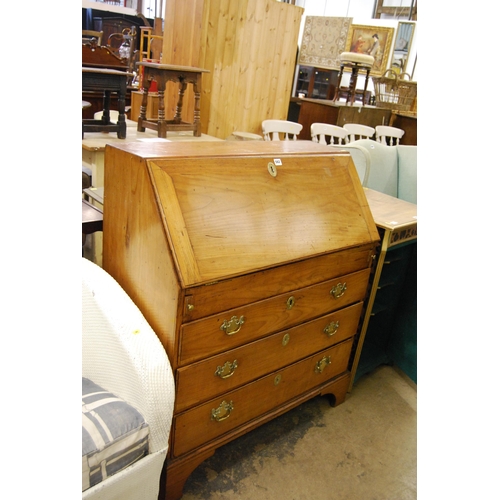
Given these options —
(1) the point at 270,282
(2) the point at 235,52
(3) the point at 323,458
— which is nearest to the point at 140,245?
(1) the point at 270,282

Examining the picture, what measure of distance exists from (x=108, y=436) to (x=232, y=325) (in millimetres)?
486

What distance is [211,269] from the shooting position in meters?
1.32

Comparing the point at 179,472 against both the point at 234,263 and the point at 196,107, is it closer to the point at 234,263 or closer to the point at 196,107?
the point at 234,263

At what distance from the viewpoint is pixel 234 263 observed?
4.54 ft

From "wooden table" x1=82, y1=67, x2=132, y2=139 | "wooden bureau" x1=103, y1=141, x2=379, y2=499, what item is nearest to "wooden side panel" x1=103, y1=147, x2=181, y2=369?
"wooden bureau" x1=103, y1=141, x2=379, y2=499

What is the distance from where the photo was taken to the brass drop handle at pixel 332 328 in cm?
189

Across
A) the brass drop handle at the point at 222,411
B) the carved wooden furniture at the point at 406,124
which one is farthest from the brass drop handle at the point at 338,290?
the carved wooden furniture at the point at 406,124

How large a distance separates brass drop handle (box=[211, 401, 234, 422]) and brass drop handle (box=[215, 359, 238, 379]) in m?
0.12

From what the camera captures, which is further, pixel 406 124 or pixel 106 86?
pixel 406 124

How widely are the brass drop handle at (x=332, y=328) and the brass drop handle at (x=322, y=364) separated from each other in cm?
12

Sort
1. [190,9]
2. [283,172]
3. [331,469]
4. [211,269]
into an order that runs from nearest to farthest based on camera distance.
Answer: [211,269] < [283,172] < [331,469] < [190,9]

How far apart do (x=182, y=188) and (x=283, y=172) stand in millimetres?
444
